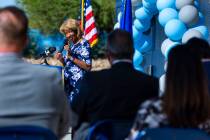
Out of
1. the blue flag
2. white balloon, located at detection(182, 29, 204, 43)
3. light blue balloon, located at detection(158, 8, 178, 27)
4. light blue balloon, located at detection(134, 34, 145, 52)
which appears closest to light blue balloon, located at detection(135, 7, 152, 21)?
light blue balloon, located at detection(134, 34, 145, 52)

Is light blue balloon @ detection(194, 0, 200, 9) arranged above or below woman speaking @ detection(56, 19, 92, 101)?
above

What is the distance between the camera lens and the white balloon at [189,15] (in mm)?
8469

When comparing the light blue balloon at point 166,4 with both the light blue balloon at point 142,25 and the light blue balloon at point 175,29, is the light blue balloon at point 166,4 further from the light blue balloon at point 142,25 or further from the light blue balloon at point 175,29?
the light blue balloon at point 142,25

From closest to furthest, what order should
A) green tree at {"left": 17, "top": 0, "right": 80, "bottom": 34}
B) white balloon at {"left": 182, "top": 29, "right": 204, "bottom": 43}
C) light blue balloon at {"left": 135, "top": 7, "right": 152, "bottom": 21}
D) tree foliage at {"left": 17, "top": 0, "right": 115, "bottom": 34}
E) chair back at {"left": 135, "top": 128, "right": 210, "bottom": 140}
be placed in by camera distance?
chair back at {"left": 135, "top": 128, "right": 210, "bottom": 140} → white balloon at {"left": 182, "top": 29, "right": 204, "bottom": 43} → light blue balloon at {"left": 135, "top": 7, "right": 152, "bottom": 21} → green tree at {"left": 17, "top": 0, "right": 80, "bottom": 34} → tree foliage at {"left": 17, "top": 0, "right": 115, "bottom": 34}

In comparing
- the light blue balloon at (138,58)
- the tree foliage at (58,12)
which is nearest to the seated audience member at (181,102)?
the light blue balloon at (138,58)

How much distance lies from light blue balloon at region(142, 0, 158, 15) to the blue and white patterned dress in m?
3.19

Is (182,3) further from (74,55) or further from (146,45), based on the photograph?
(74,55)

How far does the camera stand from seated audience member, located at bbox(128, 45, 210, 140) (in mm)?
3199

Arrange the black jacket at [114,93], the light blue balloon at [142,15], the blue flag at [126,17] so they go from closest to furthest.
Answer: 1. the black jacket at [114,93]
2. the blue flag at [126,17]
3. the light blue balloon at [142,15]

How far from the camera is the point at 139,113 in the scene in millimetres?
3297

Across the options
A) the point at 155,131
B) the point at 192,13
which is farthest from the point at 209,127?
the point at 192,13

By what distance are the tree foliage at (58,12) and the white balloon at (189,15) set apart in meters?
23.1

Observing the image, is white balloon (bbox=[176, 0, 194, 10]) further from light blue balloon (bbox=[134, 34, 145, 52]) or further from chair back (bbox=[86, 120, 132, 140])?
chair back (bbox=[86, 120, 132, 140])

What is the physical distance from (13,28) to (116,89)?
32.3 inches
